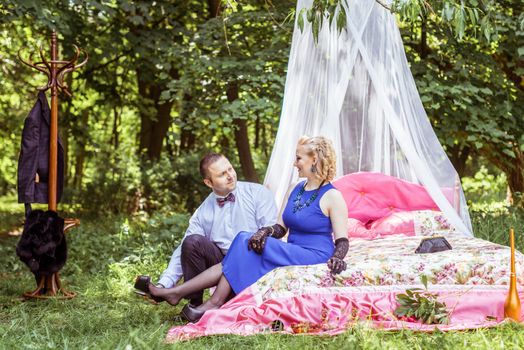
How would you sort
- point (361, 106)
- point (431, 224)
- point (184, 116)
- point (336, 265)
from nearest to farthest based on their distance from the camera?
point (336, 265)
point (431, 224)
point (361, 106)
point (184, 116)

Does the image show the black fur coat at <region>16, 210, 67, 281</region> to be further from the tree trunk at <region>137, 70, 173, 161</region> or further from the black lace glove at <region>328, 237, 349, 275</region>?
the tree trunk at <region>137, 70, 173, 161</region>

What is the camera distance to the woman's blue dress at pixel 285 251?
343cm

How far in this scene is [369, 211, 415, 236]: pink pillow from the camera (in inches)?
174

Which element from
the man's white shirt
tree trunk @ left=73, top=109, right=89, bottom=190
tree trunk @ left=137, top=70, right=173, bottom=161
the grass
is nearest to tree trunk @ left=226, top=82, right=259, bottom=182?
the grass

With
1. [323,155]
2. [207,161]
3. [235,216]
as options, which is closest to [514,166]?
[323,155]

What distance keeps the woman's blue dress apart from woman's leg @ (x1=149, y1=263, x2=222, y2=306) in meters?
0.06

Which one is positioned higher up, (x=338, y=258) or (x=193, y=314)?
(x=338, y=258)

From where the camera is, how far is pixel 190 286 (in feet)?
11.3

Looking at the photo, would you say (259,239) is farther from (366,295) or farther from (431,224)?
(431,224)

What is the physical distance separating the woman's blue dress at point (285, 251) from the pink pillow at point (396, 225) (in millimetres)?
1017

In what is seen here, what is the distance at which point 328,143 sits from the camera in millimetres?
3604

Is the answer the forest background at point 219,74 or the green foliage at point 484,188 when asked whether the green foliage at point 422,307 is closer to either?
the forest background at point 219,74

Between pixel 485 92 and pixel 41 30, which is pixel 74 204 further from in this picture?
pixel 485 92

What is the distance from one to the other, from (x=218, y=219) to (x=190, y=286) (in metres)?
0.49
